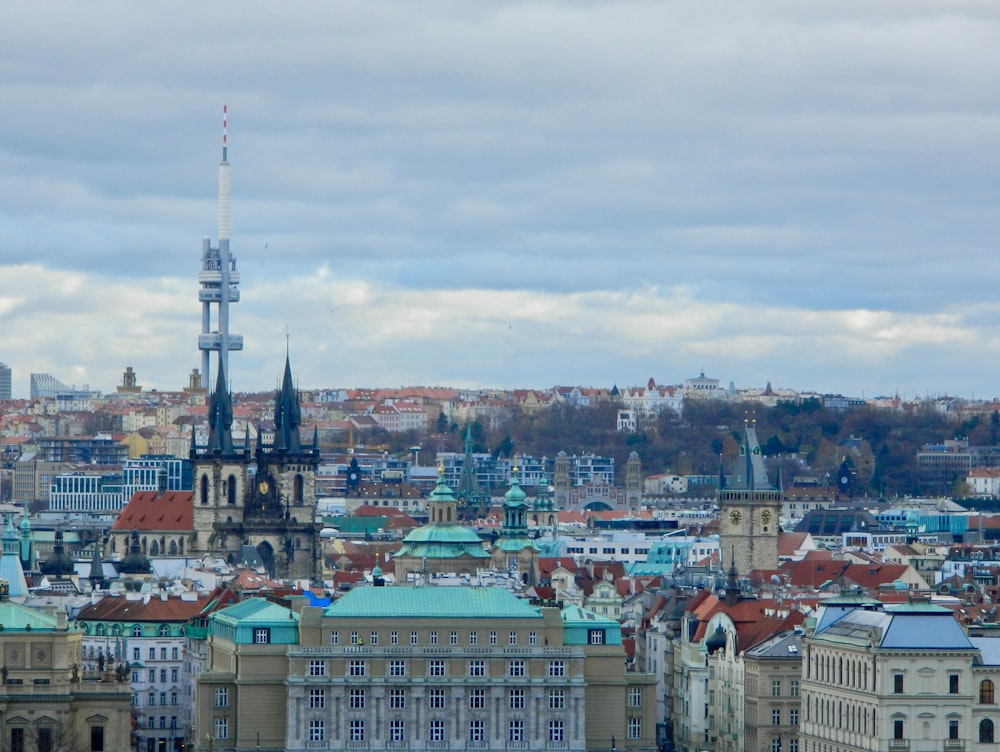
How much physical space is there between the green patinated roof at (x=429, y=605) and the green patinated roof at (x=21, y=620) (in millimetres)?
7592

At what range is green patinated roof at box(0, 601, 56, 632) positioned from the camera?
290 feet

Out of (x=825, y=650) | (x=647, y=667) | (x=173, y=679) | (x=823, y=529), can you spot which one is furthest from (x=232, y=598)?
(x=823, y=529)

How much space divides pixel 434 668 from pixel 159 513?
73870 mm

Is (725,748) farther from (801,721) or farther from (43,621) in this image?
(43,621)

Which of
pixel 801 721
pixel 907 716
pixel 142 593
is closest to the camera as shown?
pixel 907 716

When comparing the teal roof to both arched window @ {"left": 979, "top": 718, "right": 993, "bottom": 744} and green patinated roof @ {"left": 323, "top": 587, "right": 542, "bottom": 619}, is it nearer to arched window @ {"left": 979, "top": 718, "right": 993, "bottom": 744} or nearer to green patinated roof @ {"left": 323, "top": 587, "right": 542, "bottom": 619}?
green patinated roof @ {"left": 323, "top": 587, "right": 542, "bottom": 619}

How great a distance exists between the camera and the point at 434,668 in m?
92.1

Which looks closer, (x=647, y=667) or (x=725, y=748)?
(x=725, y=748)

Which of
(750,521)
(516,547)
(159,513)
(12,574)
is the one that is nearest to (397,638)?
(12,574)

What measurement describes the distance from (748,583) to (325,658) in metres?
45.1

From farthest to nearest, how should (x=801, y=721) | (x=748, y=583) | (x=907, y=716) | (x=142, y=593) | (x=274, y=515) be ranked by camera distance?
(x=274, y=515) < (x=748, y=583) < (x=142, y=593) < (x=801, y=721) < (x=907, y=716)

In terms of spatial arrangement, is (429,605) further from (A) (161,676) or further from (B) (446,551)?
(B) (446,551)

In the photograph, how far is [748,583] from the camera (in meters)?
135

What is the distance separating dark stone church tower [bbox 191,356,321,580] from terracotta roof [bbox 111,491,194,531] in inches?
69.2
